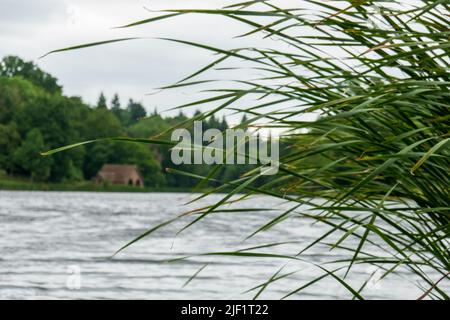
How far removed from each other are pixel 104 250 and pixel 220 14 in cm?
2371

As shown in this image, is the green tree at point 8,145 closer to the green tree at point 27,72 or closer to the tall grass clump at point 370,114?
the green tree at point 27,72

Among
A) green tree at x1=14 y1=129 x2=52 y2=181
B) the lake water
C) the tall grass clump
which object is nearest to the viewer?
the tall grass clump

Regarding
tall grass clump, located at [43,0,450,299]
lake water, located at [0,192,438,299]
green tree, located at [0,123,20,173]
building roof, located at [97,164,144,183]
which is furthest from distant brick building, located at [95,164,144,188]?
tall grass clump, located at [43,0,450,299]

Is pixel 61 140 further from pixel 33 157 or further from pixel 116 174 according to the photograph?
pixel 116 174

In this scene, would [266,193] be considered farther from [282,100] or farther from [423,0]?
[423,0]

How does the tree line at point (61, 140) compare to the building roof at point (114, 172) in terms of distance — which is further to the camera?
the building roof at point (114, 172)

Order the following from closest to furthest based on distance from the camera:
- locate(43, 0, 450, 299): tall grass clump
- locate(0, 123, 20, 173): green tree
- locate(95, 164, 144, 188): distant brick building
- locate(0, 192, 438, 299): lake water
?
locate(43, 0, 450, 299): tall grass clump → locate(0, 192, 438, 299): lake water → locate(0, 123, 20, 173): green tree → locate(95, 164, 144, 188): distant brick building

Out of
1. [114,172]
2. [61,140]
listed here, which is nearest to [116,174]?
[114,172]

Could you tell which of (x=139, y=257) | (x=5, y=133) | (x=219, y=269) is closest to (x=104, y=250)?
(x=139, y=257)

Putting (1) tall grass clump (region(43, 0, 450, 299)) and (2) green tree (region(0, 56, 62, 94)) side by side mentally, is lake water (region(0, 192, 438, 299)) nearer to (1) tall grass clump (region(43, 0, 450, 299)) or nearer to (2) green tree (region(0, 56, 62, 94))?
(1) tall grass clump (region(43, 0, 450, 299))

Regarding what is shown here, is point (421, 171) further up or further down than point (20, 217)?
further up

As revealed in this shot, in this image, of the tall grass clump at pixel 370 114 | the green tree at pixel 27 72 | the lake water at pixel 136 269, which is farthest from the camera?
the green tree at pixel 27 72

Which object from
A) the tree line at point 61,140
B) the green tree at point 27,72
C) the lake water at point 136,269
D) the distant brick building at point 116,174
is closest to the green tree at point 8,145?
the tree line at point 61,140
